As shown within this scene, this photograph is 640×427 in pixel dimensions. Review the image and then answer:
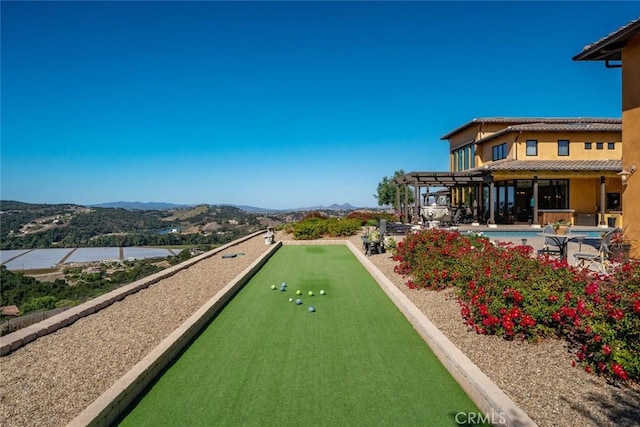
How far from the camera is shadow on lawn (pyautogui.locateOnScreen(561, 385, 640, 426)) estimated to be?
3.11 meters

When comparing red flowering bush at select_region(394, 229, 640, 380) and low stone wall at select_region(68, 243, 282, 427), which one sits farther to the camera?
red flowering bush at select_region(394, 229, 640, 380)

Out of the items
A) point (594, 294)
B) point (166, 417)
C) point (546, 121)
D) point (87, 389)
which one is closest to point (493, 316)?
point (594, 294)

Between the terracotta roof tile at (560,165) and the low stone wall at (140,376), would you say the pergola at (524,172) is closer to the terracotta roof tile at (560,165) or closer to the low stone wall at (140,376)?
the terracotta roof tile at (560,165)

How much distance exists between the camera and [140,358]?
4508 millimetres

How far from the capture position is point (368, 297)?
298 inches

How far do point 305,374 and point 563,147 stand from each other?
22.9 metres

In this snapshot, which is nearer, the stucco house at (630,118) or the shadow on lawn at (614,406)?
the shadow on lawn at (614,406)

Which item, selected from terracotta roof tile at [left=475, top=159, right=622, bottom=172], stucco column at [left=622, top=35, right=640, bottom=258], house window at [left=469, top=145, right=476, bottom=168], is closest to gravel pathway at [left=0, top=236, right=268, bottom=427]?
stucco column at [left=622, top=35, right=640, bottom=258]

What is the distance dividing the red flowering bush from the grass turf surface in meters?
1.08

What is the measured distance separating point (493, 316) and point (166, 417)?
12.8 ft

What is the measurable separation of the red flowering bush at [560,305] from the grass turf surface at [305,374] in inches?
42.7

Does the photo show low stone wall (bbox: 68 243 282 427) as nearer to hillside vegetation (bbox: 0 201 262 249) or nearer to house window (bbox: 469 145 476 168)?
hillside vegetation (bbox: 0 201 262 249)

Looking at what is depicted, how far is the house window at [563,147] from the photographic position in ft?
70.5

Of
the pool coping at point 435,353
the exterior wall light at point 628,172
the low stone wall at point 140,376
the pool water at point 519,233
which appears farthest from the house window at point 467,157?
the low stone wall at point 140,376
